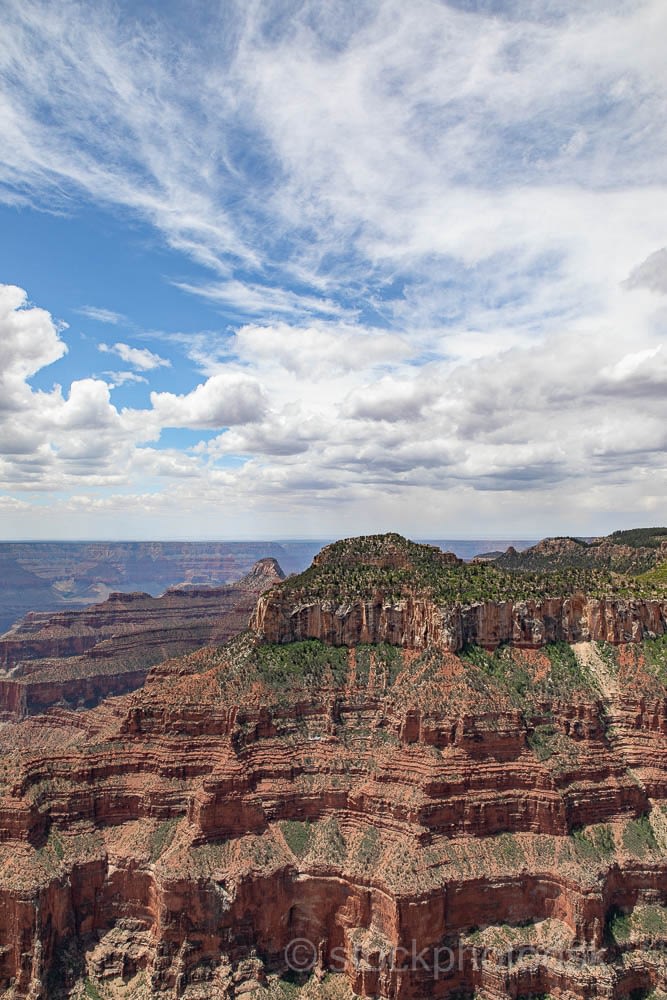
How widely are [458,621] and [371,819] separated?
84.3ft

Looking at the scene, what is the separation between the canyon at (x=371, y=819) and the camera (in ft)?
200

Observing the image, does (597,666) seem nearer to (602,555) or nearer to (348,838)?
(348,838)

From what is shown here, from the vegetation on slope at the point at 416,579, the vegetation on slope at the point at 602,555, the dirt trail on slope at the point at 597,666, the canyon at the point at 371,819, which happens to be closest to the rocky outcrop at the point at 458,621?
the canyon at the point at 371,819

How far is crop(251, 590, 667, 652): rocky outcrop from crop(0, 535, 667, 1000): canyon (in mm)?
268

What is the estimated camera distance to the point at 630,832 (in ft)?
226

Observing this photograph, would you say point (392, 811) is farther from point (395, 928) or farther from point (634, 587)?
point (634, 587)

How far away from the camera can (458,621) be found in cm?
8356

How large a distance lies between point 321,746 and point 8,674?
154736 mm

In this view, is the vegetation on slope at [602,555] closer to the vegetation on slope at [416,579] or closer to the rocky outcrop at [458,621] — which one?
the vegetation on slope at [416,579]

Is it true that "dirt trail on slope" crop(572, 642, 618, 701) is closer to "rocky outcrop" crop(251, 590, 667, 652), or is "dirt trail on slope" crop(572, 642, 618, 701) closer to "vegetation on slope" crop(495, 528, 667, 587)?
"rocky outcrop" crop(251, 590, 667, 652)

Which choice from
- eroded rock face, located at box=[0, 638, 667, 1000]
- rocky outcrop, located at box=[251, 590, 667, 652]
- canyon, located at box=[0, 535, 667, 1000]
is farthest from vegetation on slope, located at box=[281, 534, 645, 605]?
eroded rock face, located at box=[0, 638, 667, 1000]

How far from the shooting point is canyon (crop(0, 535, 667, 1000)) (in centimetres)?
6094

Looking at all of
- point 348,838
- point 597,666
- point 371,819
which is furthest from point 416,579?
point 348,838

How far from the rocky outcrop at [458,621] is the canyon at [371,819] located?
10.6 inches
